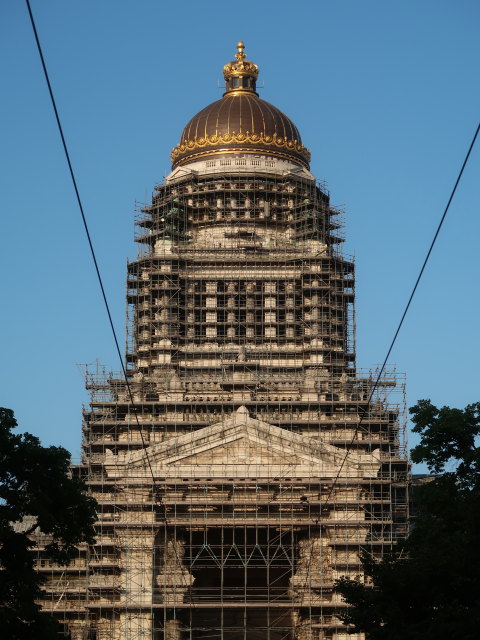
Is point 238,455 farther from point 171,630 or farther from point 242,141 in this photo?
point 242,141

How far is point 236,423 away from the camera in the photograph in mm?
83875

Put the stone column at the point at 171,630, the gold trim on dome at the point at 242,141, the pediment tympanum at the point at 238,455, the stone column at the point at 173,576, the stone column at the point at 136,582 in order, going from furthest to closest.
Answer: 1. the gold trim on dome at the point at 242,141
2. the pediment tympanum at the point at 238,455
3. the stone column at the point at 173,576
4. the stone column at the point at 171,630
5. the stone column at the point at 136,582

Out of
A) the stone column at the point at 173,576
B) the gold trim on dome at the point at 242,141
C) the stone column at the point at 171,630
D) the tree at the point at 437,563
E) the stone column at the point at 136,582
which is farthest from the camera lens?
the gold trim on dome at the point at 242,141

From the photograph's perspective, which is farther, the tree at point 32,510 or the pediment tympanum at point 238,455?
the pediment tympanum at point 238,455

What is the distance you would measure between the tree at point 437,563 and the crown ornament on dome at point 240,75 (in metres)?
53.7

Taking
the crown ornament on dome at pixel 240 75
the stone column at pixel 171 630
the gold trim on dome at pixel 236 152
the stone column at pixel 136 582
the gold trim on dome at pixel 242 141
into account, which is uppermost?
the crown ornament on dome at pixel 240 75

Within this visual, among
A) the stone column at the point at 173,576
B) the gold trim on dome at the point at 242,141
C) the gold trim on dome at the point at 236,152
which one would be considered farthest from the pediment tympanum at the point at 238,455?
the gold trim on dome at the point at 242,141

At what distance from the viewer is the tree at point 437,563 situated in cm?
5091

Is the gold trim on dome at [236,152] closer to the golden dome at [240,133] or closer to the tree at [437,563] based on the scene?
the golden dome at [240,133]

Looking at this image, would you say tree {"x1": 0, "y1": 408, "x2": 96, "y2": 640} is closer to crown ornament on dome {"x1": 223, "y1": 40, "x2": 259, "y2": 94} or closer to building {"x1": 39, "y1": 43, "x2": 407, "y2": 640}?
building {"x1": 39, "y1": 43, "x2": 407, "y2": 640}

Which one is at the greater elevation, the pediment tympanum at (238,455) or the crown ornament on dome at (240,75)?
the crown ornament on dome at (240,75)

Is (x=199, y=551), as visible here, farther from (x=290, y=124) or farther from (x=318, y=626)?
(x=290, y=124)

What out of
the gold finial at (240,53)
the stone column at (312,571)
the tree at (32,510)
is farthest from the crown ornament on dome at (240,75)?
the tree at (32,510)

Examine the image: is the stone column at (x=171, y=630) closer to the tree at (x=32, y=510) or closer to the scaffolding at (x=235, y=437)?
the scaffolding at (x=235, y=437)
